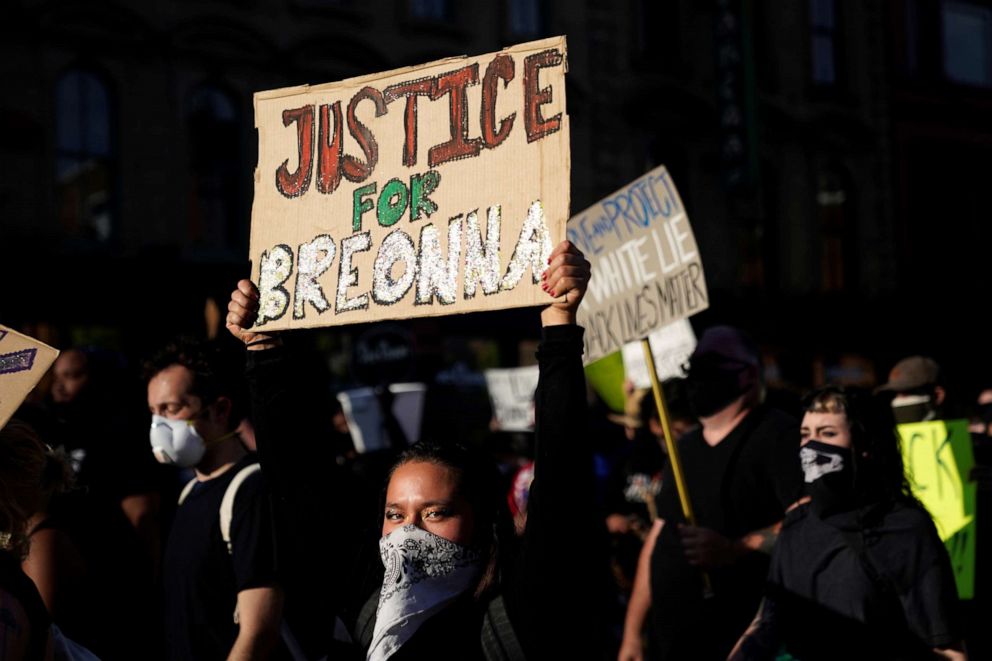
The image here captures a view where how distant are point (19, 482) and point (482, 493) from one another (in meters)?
1.11

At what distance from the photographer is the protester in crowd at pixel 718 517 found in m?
4.25

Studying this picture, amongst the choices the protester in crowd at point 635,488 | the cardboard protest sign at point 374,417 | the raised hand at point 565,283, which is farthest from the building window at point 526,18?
the raised hand at point 565,283

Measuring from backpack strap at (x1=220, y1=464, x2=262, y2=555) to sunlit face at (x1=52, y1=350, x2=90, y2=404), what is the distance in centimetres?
226

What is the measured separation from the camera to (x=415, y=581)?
2.58 metres

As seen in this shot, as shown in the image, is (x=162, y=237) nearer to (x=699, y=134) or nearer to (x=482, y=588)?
(x=699, y=134)

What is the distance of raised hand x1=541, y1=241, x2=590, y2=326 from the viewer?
Answer: 8.50ft

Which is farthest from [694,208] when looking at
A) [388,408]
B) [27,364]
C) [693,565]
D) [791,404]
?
[27,364]

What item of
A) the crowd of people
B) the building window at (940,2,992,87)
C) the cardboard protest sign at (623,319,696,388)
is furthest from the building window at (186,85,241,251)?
the building window at (940,2,992,87)

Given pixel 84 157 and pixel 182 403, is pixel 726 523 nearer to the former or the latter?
pixel 182 403

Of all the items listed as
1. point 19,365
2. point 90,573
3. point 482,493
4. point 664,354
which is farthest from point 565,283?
point 664,354

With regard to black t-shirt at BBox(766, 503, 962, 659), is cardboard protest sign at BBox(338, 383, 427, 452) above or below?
above

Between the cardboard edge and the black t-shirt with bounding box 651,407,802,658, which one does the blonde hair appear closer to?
the cardboard edge

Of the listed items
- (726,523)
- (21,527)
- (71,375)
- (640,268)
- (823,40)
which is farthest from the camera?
(823,40)

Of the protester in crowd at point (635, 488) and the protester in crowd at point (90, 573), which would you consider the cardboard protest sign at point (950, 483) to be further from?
the protester in crowd at point (90, 573)
